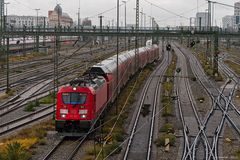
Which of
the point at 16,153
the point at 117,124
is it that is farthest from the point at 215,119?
the point at 16,153

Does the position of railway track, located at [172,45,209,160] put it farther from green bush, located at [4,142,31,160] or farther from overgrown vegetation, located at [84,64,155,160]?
green bush, located at [4,142,31,160]

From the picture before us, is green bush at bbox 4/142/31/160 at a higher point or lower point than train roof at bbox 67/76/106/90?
Result: lower

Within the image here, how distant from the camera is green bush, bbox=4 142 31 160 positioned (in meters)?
19.9

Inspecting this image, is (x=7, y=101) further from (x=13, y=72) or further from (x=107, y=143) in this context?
(x=13, y=72)

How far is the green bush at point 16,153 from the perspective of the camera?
1989 centimetres

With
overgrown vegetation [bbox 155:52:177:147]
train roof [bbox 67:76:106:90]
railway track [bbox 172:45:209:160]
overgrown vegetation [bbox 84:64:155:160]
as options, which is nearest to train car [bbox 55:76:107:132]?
train roof [bbox 67:76:106:90]

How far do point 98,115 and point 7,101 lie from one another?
614 inches

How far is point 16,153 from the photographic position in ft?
65.9

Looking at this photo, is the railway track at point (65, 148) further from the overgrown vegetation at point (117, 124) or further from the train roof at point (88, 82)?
the train roof at point (88, 82)

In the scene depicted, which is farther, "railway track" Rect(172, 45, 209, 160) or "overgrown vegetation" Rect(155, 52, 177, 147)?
"overgrown vegetation" Rect(155, 52, 177, 147)

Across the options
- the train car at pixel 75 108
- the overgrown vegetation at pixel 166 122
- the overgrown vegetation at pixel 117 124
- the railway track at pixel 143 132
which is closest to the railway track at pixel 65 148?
the train car at pixel 75 108

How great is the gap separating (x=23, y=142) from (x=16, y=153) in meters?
3.27

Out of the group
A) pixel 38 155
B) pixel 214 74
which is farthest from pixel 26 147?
pixel 214 74

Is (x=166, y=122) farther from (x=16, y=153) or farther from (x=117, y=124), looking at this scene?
(x=16, y=153)
